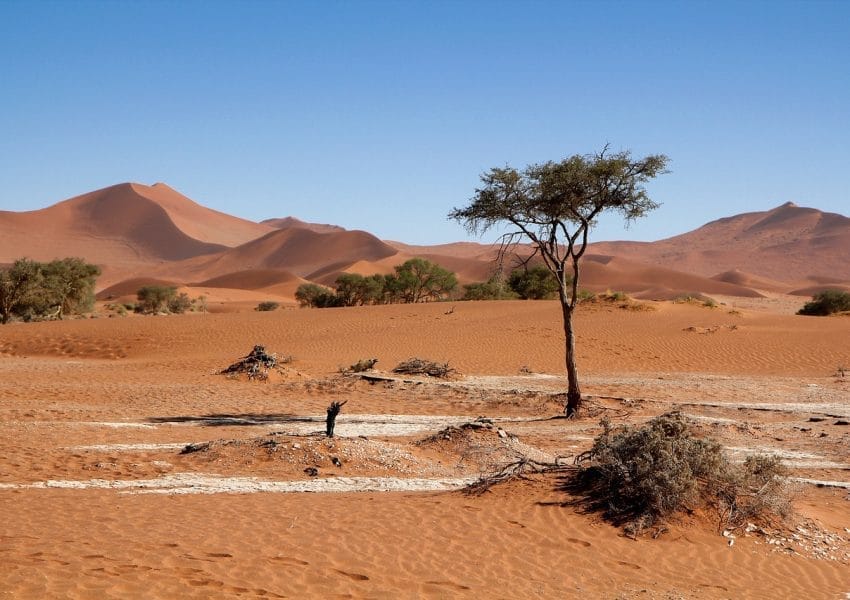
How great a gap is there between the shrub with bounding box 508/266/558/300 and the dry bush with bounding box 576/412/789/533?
3724 centimetres

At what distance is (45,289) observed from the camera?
38.8 meters

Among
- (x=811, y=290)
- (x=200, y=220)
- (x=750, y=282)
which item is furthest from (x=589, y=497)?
(x=200, y=220)

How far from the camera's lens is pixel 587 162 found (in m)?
15.2

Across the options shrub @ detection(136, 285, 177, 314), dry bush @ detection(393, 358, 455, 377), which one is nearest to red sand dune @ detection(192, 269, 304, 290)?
shrub @ detection(136, 285, 177, 314)

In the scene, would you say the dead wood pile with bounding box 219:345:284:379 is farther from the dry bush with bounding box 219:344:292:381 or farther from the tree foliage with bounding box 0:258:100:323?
the tree foliage with bounding box 0:258:100:323

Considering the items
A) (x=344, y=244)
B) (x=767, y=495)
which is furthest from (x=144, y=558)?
(x=344, y=244)

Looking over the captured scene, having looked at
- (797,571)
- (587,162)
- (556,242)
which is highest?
(587,162)

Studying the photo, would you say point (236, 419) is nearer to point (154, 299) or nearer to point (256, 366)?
point (256, 366)

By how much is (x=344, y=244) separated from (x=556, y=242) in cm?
11251

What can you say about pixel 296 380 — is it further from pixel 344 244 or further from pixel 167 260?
pixel 167 260

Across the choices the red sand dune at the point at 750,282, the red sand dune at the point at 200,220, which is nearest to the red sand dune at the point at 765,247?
the red sand dune at the point at 750,282

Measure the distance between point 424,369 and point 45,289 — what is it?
26.2 metres

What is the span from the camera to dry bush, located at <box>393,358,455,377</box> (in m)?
20.6

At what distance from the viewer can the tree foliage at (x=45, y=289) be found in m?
37.3
